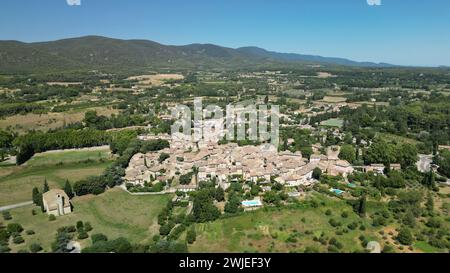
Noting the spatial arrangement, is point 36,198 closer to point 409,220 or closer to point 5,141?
point 5,141

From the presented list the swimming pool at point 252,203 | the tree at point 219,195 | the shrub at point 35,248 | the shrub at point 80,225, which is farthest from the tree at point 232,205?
the shrub at point 35,248

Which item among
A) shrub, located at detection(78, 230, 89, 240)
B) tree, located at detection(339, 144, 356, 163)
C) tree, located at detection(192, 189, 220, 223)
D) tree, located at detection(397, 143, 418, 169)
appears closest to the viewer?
shrub, located at detection(78, 230, 89, 240)

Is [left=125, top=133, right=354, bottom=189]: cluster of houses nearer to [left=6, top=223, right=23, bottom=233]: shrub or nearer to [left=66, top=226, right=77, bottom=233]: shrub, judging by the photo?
[left=66, top=226, right=77, bottom=233]: shrub

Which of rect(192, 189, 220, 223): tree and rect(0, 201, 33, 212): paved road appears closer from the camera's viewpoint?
rect(192, 189, 220, 223): tree

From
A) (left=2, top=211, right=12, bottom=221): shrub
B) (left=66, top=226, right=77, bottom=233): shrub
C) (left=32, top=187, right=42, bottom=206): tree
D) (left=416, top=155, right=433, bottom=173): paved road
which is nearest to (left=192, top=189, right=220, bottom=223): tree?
(left=66, top=226, right=77, bottom=233): shrub

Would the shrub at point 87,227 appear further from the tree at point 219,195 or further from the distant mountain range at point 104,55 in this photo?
the distant mountain range at point 104,55
